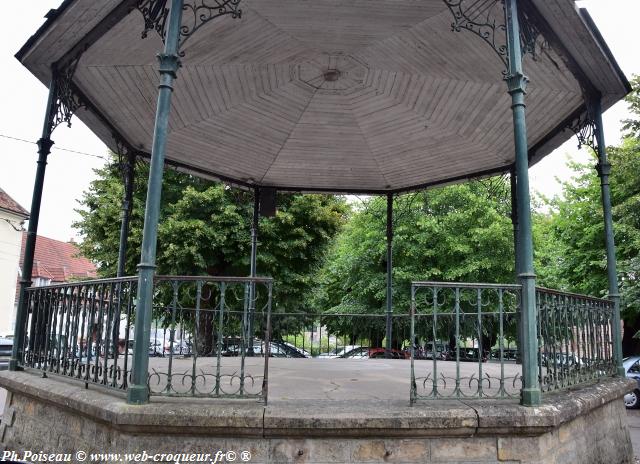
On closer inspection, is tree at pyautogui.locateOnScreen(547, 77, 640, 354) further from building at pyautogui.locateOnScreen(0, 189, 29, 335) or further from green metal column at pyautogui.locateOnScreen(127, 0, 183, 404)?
building at pyautogui.locateOnScreen(0, 189, 29, 335)

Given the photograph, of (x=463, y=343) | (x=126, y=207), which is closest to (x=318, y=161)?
(x=126, y=207)

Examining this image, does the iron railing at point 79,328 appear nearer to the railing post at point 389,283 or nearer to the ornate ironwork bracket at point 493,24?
the ornate ironwork bracket at point 493,24

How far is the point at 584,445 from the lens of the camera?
14.9ft

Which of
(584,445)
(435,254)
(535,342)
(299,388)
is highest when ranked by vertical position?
(435,254)

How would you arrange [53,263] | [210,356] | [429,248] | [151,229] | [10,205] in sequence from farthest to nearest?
[53,263] < [10,205] < [429,248] < [210,356] < [151,229]

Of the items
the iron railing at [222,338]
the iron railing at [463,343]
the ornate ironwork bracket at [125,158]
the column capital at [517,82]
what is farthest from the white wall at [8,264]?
the column capital at [517,82]

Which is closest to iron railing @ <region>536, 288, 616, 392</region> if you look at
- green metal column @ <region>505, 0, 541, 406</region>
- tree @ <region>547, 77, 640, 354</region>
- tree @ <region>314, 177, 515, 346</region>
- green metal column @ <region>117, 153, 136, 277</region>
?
green metal column @ <region>505, 0, 541, 406</region>

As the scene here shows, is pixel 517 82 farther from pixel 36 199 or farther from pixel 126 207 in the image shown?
pixel 126 207

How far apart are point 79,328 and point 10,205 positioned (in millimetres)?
25226

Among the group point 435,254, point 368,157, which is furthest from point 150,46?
point 435,254

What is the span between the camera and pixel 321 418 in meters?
3.49

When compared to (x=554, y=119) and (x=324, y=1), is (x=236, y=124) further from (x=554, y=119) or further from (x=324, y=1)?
(x=554, y=119)

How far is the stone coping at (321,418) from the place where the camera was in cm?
347

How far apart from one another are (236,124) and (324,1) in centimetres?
317
